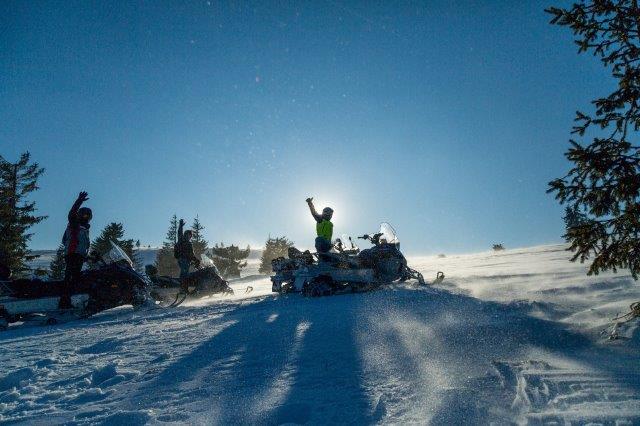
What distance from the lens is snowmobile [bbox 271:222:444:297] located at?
367 inches

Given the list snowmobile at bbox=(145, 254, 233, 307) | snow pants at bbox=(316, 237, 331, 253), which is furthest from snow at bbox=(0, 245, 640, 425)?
snowmobile at bbox=(145, 254, 233, 307)

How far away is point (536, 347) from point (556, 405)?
142 centimetres

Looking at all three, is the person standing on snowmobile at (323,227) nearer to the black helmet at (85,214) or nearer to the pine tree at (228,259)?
the black helmet at (85,214)

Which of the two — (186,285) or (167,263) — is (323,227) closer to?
(186,285)

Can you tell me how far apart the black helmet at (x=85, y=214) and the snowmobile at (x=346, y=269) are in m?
5.07

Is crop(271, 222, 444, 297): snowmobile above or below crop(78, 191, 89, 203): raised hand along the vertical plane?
below

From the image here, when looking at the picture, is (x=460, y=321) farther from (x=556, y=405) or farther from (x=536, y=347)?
(x=556, y=405)

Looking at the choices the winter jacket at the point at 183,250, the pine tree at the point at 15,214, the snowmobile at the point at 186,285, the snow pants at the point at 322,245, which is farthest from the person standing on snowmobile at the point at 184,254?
the pine tree at the point at 15,214

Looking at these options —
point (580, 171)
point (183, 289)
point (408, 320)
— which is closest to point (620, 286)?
point (580, 171)

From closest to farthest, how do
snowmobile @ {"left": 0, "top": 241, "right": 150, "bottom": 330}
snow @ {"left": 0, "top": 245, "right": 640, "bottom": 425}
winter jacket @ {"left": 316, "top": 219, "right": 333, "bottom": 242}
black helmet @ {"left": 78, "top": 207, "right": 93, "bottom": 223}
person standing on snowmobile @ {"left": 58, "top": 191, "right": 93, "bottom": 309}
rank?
snow @ {"left": 0, "top": 245, "right": 640, "bottom": 425}, snowmobile @ {"left": 0, "top": 241, "right": 150, "bottom": 330}, person standing on snowmobile @ {"left": 58, "top": 191, "right": 93, "bottom": 309}, black helmet @ {"left": 78, "top": 207, "right": 93, "bottom": 223}, winter jacket @ {"left": 316, "top": 219, "right": 333, "bottom": 242}

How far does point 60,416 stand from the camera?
239cm

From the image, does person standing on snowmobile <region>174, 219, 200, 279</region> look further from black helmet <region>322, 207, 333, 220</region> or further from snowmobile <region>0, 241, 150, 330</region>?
black helmet <region>322, 207, 333, 220</region>

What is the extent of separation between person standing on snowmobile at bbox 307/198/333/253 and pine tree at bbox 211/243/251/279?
35.1 meters

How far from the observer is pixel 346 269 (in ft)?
31.2
